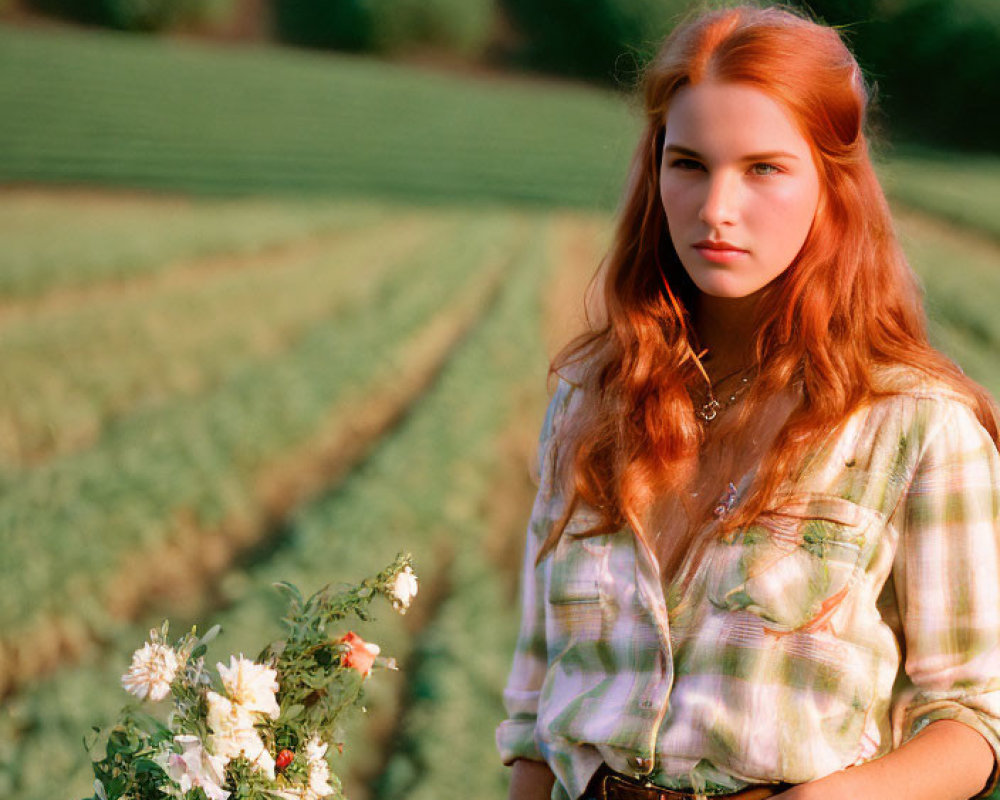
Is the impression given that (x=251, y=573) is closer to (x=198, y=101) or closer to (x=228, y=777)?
(x=228, y=777)

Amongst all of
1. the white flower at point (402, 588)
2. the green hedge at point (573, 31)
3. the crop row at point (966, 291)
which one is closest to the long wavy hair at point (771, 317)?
the white flower at point (402, 588)

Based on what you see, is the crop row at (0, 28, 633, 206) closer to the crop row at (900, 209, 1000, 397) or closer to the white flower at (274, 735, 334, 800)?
the crop row at (900, 209, 1000, 397)

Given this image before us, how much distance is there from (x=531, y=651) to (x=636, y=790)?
0.33 metres

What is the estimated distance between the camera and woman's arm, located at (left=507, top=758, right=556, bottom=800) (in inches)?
68.8

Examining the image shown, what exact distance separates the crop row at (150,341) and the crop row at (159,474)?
0.39 meters

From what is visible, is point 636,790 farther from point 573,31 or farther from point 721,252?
point 573,31

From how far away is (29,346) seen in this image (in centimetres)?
Answer: 898

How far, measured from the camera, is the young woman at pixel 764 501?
→ 146cm

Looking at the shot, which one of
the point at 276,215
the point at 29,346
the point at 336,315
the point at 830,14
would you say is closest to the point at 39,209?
the point at 276,215

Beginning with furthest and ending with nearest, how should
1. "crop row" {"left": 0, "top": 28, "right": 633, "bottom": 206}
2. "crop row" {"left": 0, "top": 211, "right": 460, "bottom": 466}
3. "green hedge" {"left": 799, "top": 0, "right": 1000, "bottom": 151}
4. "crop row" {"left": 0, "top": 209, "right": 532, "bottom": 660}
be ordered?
"green hedge" {"left": 799, "top": 0, "right": 1000, "bottom": 151}
"crop row" {"left": 0, "top": 28, "right": 633, "bottom": 206}
"crop row" {"left": 0, "top": 211, "right": 460, "bottom": 466}
"crop row" {"left": 0, "top": 209, "right": 532, "bottom": 660}

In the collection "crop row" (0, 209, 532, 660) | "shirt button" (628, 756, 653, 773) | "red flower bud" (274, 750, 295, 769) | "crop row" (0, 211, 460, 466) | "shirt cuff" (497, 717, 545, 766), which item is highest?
"shirt button" (628, 756, 653, 773)

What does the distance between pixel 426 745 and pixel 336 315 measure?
809 cm

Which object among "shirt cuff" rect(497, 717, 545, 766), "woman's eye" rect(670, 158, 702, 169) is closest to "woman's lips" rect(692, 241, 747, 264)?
"woman's eye" rect(670, 158, 702, 169)

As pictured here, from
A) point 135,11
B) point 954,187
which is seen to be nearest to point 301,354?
point 954,187
